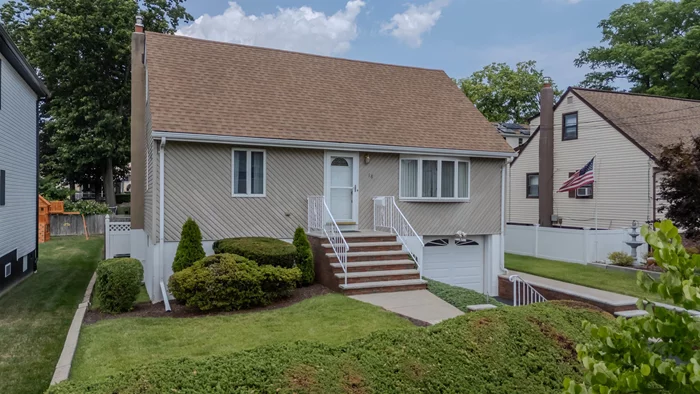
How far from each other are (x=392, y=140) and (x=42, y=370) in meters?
8.86

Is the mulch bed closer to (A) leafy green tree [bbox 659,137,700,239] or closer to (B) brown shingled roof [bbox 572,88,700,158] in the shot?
(A) leafy green tree [bbox 659,137,700,239]

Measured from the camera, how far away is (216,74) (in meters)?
12.5

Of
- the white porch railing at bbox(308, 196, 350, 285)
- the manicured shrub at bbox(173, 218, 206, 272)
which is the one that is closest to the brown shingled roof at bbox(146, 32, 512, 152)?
the white porch railing at bbox(308, 196, 350, 285)

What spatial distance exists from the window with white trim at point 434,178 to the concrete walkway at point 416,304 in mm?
3632

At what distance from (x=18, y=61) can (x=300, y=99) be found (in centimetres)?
689

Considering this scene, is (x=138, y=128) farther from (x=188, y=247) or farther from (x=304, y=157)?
(x=188, y=247)

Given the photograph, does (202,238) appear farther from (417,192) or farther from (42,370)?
(417,192)

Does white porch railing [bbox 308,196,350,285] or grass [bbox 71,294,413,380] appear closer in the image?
grass [bbox 71,294,413,380]

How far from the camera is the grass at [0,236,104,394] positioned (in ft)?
20.0

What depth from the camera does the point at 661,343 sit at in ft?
6.86

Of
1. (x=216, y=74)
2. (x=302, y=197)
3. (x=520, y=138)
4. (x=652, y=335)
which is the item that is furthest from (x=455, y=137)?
(x=520, y=138)

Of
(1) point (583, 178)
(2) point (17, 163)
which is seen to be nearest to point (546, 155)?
(1) point (583, 178)

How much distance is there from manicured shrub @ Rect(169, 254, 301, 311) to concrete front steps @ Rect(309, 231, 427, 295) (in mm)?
1257

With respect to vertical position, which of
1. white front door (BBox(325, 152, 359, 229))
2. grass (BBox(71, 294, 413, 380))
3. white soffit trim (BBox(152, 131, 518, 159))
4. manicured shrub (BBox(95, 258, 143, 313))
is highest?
white soffit trim (BBox(152, 131, 518, 159))
